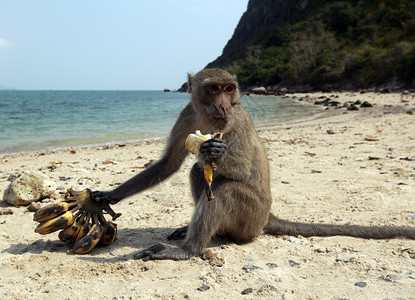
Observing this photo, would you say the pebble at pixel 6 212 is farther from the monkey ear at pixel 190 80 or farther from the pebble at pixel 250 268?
the pebble at pixel 250 268

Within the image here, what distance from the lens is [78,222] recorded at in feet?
13.3

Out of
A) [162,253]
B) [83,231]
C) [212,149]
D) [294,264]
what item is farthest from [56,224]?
[294,264]

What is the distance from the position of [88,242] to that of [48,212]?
0.53 metres

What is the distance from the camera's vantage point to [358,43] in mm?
59500

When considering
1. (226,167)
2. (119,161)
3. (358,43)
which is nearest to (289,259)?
(226,167)

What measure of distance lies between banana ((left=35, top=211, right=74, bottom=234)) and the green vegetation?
38.7 metres

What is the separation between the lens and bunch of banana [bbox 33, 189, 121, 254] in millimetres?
3854

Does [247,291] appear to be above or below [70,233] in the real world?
below

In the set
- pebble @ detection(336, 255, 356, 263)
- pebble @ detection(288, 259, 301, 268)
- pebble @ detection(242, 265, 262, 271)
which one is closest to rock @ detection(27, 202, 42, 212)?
pebble @ detection(242, 265, 262, 271)

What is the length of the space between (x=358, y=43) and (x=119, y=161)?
5928 cm

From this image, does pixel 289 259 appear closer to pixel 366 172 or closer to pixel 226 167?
pixel 226 167

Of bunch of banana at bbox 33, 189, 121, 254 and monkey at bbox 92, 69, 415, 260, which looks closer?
monkey at bbox 92, 69, 415, 260

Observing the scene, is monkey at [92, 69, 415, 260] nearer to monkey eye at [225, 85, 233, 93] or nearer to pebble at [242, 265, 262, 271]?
monkey eye at [225, 85, 233, 93]

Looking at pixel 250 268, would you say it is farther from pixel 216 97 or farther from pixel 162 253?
pixel 216 97
